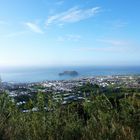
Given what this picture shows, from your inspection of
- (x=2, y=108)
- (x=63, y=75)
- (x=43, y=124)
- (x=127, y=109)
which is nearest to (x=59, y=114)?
(x=43, y=124)

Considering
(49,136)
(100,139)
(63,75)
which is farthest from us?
(63,75)

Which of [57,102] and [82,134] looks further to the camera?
[57,102]

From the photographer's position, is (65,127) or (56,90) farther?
(56,90)

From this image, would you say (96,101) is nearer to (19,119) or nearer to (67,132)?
(19,119)

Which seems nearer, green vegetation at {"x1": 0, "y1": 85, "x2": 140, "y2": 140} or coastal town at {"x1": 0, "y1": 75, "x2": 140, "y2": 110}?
green vegetation at {"x1": 0, "y1": 85, "x2": 140, "y2": 140}

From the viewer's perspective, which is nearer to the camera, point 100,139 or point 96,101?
point 100,139

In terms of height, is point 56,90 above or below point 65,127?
below

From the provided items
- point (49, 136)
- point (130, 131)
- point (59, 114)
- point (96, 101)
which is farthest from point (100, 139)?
point (96, 101)

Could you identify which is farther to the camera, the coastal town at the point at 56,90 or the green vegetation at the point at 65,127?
the coastal town at the point at 56,90

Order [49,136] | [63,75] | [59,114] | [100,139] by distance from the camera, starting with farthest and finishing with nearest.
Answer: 1. [63,75]
2. [59,114]
3. [49,136]
4. [100,139]

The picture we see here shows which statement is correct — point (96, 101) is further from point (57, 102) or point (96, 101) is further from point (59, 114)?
point (59, 114)
